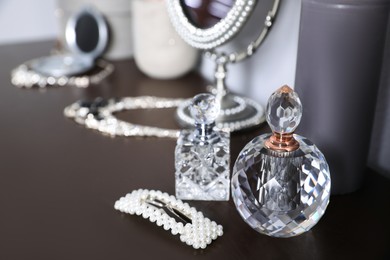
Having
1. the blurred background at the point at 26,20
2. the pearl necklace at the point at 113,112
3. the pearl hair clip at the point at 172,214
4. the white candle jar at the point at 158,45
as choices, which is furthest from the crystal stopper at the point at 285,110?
the blurred background at the point at 26,20

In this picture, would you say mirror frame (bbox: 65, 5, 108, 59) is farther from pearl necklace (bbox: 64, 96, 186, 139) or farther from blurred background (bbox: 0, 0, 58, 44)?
blurred background (bbox: 0, 0, 58, 44)

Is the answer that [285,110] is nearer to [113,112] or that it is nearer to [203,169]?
[203,169]

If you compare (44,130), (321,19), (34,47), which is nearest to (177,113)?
(44,130)

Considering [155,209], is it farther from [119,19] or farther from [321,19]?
[119,19]

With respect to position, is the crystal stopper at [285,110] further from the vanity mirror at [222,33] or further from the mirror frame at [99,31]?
the mirror frame at [99,31]

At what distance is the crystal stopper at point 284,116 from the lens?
0.45 meters

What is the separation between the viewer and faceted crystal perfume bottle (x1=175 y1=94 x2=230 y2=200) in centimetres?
52

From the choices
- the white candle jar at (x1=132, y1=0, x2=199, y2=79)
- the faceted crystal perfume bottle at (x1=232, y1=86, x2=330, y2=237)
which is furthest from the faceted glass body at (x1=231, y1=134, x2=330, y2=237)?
the white candle jar at (x1=132, y1=0, x2=199, y2=79)

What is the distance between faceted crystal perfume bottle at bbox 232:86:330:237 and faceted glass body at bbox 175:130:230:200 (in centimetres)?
6

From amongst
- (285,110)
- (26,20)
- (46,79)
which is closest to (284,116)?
(285,110)

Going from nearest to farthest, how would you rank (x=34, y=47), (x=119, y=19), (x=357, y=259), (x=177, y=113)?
(x=357, y=259)
(x=177, y=113)
(x=119, y=19)
(x=34, y=47)

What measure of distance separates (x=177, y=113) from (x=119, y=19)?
1.02ft

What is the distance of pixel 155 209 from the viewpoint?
50 cm

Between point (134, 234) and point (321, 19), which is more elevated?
point (321, 19)
